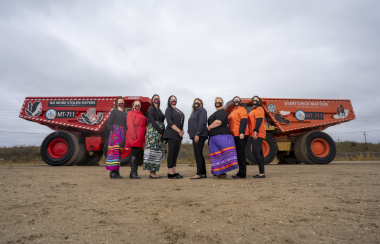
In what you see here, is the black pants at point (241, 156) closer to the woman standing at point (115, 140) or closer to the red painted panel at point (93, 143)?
the woman standing at point (115, 140)

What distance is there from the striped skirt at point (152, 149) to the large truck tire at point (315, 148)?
5819 millimetres

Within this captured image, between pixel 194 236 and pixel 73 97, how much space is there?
8111 mm

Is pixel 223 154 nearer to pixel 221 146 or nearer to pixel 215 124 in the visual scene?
pixel 221 146

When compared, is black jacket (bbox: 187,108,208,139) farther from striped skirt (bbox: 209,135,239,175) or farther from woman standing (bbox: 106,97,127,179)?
woman standing (bbox: 106,97,127,179)

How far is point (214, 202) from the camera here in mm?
2146

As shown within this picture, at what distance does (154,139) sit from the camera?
4.05 meters

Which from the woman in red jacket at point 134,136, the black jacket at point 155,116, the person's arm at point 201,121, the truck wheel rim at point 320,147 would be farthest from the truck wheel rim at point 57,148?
the truck wheel rim at point 320,147

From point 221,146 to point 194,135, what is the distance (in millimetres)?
555

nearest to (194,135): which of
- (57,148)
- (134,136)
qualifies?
(134,136)

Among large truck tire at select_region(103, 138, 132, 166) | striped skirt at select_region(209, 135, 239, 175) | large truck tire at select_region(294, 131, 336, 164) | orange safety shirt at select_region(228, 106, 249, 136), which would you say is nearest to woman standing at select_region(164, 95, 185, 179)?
striped skirt at select_region(209, 135, 239, 175)

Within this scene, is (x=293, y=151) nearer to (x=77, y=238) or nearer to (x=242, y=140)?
(x=242, y=140)

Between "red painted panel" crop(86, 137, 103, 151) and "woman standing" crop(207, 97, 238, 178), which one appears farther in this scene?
"red painted panel" crop(86, 137, 103, 151)

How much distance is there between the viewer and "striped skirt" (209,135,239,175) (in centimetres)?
381

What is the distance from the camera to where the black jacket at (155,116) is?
3.99 metres
